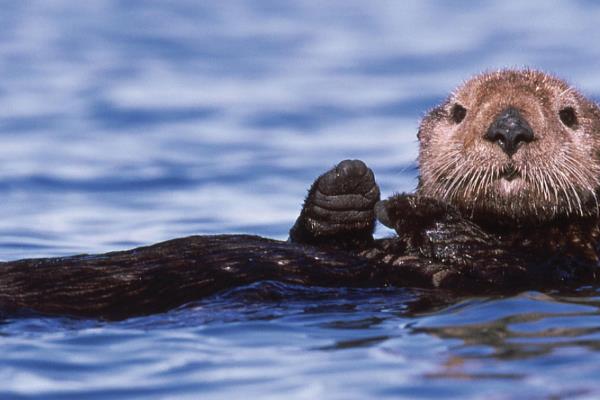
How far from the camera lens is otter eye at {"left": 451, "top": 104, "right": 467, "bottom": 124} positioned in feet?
23.2

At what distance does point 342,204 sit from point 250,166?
4.84m

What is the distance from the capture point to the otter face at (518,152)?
21.0 ft

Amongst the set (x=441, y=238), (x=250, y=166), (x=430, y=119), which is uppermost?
(x=250, y=166)

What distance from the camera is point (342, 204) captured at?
6590mm

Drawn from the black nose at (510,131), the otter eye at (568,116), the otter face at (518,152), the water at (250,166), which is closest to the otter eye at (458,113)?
the otter face at (518,152)

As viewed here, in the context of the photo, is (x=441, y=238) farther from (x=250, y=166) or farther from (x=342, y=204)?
(x=250, y=166)

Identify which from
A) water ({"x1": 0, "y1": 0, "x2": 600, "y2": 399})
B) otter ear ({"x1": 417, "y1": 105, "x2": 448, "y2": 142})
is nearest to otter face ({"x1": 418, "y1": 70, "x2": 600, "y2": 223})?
otter ear ({"x1": 417, "y1": 105, "x2": 448, "y2": 142})

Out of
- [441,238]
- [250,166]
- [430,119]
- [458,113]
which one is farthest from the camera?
[250,166]

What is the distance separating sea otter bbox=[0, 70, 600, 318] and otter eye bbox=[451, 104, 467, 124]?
0.12m

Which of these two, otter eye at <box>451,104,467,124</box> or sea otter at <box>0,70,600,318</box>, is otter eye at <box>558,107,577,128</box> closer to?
sea otter at <box>0,70,600,318</box>

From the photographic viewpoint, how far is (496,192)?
649 centimetres

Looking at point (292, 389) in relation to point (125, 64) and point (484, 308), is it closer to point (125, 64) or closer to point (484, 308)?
point (484, 308)

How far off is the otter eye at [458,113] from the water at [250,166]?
1007mm

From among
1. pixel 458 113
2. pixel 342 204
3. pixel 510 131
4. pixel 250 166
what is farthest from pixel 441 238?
pixel 250 166
